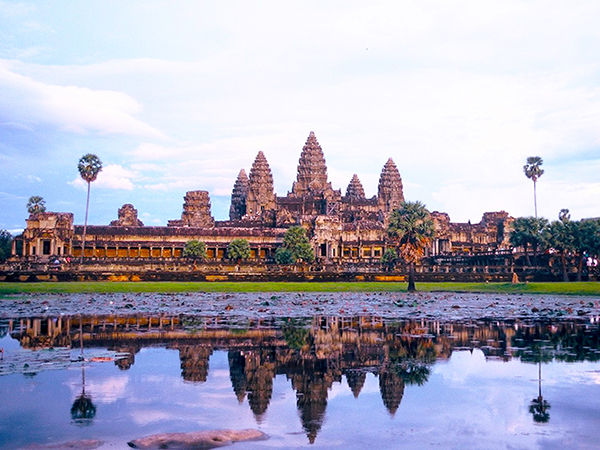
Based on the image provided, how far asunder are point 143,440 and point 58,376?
5.00 m

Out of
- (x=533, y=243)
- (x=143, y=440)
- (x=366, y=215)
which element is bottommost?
(x=143, y=440)

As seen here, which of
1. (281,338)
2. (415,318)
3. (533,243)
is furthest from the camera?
(533,243)

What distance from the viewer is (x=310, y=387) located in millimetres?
12398

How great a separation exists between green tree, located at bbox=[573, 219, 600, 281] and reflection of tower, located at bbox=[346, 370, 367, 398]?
60569 millimetres

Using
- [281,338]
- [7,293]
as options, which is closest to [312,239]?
[7,293]

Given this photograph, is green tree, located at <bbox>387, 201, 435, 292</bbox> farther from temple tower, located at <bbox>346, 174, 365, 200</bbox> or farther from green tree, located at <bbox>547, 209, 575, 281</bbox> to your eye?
temple tower, located at <bbox>346, 174, 365, 200</bbox>

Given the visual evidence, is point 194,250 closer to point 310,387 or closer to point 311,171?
point 311,171

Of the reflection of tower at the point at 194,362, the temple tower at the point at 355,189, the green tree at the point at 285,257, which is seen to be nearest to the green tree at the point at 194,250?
the green tree at the point at 285,257

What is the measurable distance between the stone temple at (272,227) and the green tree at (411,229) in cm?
2954

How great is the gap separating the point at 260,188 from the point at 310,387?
145877 mm

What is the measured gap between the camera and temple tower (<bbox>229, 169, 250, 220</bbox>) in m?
167

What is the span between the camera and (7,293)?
4628cm

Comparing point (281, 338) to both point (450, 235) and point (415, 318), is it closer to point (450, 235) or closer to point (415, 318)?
point (415, 318)

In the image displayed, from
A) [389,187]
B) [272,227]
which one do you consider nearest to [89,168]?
[272,227]
